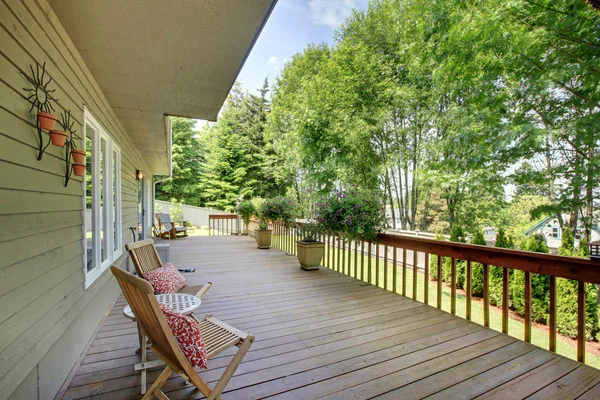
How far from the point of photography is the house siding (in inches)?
52.4

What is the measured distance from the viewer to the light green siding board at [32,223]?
4.35 feet

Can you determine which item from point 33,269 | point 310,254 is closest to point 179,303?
point 33,269

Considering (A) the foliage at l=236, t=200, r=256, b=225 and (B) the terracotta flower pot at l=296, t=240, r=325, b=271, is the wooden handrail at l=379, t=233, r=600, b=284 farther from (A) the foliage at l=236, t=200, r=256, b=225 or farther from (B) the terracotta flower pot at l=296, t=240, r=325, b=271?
(A) the foliage at l=236, t=200, r=256, b=225

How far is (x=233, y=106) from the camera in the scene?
20.6 m

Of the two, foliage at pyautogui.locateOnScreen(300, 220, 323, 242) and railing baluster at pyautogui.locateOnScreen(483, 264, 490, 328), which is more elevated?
foliage at pyautogui.locateOnScreen(300, 220, 323, 242)

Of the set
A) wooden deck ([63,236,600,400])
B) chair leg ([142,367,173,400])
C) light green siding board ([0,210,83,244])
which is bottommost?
wooden deck ([63,236,600,400])

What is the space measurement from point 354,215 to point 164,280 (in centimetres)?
267

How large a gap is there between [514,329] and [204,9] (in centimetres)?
637

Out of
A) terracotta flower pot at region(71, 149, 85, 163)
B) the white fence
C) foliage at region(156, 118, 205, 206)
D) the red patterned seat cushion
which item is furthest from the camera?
foliage at region(156, 118, 205, 206)

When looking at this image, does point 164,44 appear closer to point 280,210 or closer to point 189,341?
point 189,341

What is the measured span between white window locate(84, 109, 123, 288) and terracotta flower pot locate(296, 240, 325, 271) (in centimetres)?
293

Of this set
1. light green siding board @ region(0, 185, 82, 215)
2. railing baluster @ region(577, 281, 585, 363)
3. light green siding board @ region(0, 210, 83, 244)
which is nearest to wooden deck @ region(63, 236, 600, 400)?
railing baluster @ region(577, 281, 585, 363)

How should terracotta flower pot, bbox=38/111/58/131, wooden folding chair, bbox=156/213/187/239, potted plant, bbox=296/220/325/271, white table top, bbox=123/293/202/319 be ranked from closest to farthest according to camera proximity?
terracotta flower pot, bbox=38/111/58/131, white table top, bbox=123/293/202/319, potted plant, bbox=296/220/325/271, wooden folding chair, bbox=156/213/187/239

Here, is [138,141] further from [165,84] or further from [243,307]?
[243,307]
